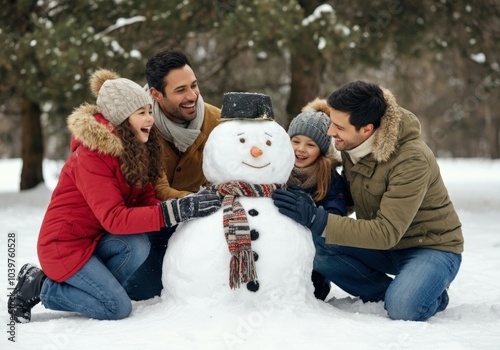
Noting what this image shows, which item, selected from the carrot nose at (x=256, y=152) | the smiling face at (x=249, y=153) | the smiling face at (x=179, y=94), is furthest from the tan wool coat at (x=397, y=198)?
the smiling face at (x=179, y=94)

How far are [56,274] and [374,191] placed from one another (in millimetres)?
1687

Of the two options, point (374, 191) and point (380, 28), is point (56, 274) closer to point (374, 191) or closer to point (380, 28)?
point (374, 191)

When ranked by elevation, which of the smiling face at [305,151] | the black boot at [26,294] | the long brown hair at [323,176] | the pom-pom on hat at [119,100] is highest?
the pom-pom on hat at [119,100]

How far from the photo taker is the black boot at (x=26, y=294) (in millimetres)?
3193

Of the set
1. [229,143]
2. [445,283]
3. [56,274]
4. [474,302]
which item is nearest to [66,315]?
[56,274]

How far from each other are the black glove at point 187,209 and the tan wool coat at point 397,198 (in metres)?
0.59

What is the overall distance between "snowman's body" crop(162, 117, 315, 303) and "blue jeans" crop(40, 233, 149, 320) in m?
0.20

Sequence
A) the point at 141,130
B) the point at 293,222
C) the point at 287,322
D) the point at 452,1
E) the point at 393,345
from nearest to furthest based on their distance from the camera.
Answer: the point at 393,345, the point at 287,322, the point at 293,222, the point at 141,130, the point at 452,1

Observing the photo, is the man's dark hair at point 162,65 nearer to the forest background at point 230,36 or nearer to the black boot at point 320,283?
the black boot at point 320,283

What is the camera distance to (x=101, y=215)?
307 cm

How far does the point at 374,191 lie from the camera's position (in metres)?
3.38

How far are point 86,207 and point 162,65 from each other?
116cm

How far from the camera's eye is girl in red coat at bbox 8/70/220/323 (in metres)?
3.11

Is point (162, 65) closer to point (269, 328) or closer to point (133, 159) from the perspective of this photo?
point (133, 159)
